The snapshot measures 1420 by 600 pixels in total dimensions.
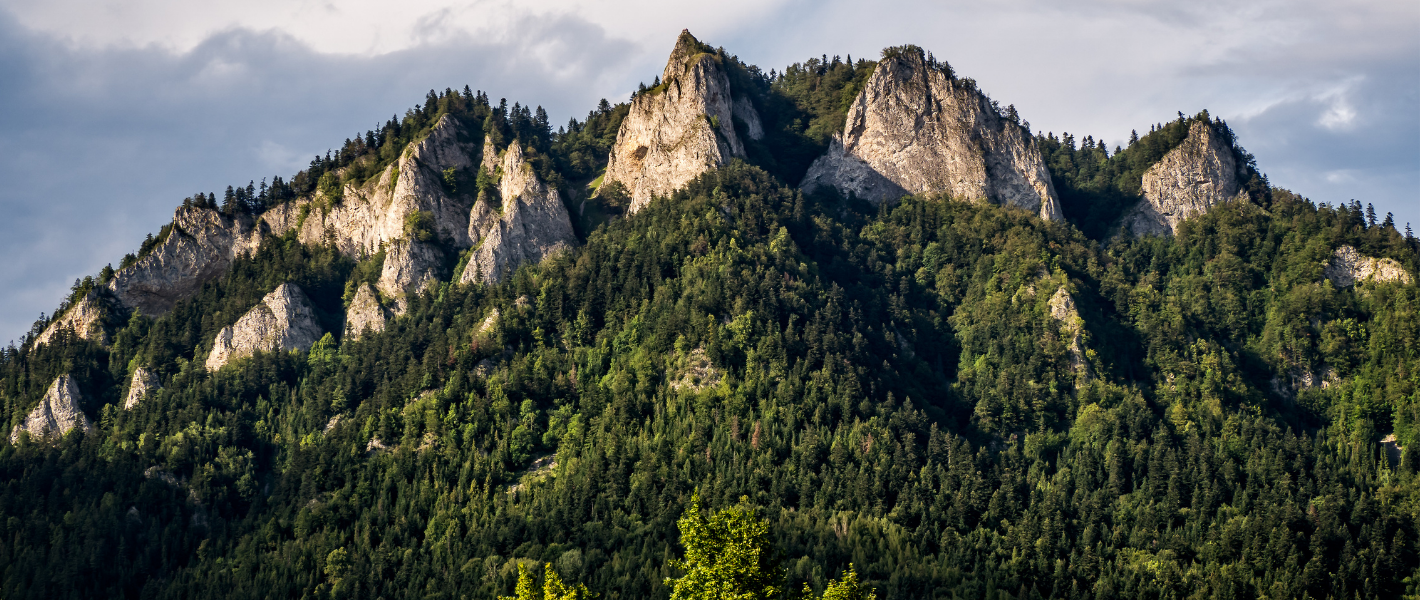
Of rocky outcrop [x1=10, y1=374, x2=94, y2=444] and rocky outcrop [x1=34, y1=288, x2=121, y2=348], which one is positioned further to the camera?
rocky outcrop [x1=34, y1=288, x2=121, y2=348]

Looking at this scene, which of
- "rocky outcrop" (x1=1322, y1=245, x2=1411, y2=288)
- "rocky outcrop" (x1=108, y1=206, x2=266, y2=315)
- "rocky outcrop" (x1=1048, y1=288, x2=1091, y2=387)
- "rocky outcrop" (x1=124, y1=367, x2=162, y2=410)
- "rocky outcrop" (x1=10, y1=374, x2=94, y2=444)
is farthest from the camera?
"rocky outcrop" (x1=108, y1=206, x2=266, y2=315)

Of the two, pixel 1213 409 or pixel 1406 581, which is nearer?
pixel 1406 581

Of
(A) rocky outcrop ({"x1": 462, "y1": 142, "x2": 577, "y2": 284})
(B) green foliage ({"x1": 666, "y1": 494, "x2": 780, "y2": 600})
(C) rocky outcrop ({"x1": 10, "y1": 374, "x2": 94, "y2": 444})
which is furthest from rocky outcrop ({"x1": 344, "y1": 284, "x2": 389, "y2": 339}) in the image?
(B) green foliage ({"x1": 666, "y1": 494, "x2": 780, "y2": 600})

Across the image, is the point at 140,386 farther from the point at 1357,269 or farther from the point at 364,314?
the point at 1357,269

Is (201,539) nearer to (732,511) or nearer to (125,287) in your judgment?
(125,287)

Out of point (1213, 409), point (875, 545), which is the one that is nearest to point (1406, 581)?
point (1213, 409)

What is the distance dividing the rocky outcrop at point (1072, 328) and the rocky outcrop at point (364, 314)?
82508mm

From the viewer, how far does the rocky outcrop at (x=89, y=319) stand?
616ft

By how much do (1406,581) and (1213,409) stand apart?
93.7 ft

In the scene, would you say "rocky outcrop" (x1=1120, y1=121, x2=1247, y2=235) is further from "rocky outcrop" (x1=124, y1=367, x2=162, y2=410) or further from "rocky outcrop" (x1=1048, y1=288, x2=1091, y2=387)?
"rocky outcrop" (x1=124, y1=367, x2=162, y2=410)

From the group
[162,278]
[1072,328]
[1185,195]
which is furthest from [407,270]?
[1185,195]

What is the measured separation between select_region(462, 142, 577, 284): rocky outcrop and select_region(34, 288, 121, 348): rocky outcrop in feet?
164

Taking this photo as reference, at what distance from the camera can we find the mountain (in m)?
128

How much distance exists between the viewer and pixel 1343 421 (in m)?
153
